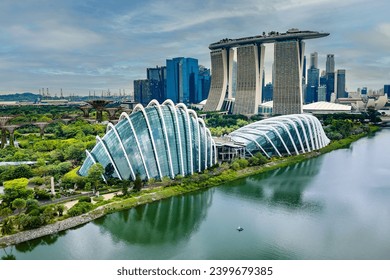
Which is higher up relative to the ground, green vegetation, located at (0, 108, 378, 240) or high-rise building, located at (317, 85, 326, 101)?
high-rise building, located at (317, 85, 326, 101)

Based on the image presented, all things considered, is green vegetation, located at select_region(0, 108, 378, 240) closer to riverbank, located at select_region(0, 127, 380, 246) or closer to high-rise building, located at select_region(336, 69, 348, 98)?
riverbank, located at select_region(0, 127, 380, 246)

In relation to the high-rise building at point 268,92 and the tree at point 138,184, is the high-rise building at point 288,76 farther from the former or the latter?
the high-rise building at point 268,92

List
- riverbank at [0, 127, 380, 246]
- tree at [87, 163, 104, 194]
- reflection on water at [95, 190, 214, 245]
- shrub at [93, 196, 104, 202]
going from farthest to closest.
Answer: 1. tree at [87, 163, 104, 194]
2. shrub at [93, 196, 104, 202]
3. reflection on water at [95, 190, 214, 245]
4. riverbank at [0, 127, 380, 246]

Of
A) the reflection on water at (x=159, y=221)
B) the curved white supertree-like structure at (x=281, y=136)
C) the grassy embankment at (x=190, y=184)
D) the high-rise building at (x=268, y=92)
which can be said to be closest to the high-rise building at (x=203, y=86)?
the high-rise building at (x=268, y=92)

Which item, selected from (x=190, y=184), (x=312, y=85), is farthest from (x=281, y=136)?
(x=312, y=85)

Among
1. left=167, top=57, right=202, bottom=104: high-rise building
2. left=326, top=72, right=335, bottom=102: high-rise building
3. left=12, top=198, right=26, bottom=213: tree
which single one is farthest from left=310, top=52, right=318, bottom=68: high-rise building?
left=12, top=198, right=26, bottom=213: tree

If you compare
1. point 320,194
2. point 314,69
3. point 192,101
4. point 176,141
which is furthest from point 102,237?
point 314,69

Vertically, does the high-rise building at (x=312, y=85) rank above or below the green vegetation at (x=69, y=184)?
above
